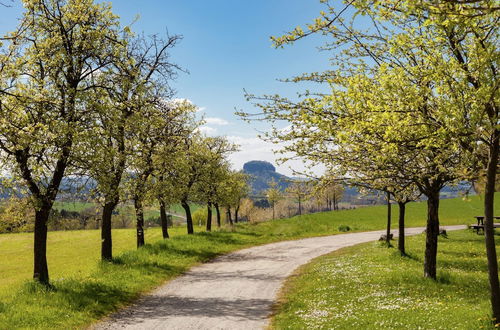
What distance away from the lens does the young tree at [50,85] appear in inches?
645

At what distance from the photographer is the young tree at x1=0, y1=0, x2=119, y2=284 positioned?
16375mm

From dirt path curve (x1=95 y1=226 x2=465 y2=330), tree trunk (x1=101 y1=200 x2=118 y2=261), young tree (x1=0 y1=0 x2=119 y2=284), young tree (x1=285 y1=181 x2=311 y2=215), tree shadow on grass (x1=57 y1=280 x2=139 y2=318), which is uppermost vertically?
young tree (x1=0 y1=0 x2=119 y2=284)

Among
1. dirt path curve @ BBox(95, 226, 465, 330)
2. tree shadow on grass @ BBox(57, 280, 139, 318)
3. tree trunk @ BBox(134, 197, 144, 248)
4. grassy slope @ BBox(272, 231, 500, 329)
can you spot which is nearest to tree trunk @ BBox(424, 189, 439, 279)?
grassy slope @ BBox(272, 231, 500, 329)

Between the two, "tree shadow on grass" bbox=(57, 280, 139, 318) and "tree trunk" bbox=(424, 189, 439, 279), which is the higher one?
"tree trunk" bbox=(424, 189, 439, 279)

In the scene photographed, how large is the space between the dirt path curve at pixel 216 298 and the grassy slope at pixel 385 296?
99 cm

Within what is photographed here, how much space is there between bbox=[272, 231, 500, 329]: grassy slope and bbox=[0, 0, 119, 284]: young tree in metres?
11.4

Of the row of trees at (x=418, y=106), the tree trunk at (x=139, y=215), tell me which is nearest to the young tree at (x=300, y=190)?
the row of trees at (x=418, y=106)

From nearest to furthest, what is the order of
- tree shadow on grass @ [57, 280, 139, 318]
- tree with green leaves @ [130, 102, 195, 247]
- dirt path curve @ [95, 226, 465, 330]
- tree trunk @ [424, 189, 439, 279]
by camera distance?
dirt path curve @ [95, 226, 465, 330] → tree shadow on grass @ [57, 280, 139, 318] → tree trunk @ [424, 189, 439, 279] → tree with green leaves @ [130, 102, 195, 247]

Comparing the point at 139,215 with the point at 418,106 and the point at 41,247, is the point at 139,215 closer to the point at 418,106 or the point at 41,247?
the point at 41,247

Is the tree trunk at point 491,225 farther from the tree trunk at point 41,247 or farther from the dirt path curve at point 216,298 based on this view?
the tree trunk at point 41,247

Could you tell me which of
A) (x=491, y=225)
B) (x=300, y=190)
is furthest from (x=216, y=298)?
(x=491, y=225)

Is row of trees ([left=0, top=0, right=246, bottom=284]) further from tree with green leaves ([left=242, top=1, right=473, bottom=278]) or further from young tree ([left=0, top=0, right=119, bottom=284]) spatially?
tree with green leaves ([left=242, top=1, right=473, bottom=278])

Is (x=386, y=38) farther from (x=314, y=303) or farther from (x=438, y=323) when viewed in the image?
(x=314, y=303)

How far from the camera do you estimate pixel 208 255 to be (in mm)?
29438
